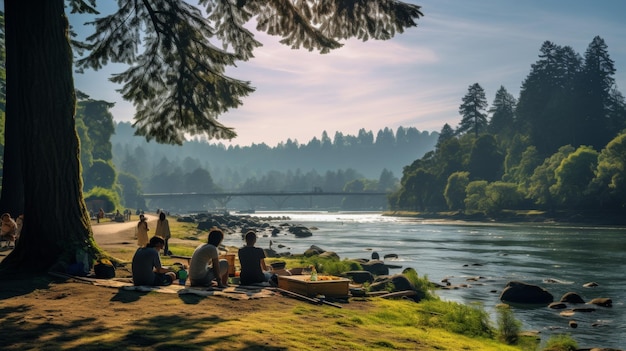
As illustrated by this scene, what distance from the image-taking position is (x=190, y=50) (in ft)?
58.7

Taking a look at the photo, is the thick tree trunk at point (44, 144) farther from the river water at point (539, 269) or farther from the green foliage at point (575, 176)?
the green foliage at point (575, 176)

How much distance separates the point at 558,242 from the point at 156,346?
47652 mm

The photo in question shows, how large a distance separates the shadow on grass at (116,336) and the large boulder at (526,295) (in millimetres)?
15445

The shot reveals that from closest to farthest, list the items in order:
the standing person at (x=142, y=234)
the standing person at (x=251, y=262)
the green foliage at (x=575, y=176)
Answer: the standing person at (x=251, y=262) < the standing person at (x=142, y=234) < the green foliage at (x=575, y=176)

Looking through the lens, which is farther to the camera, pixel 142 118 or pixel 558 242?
pixel 558 242

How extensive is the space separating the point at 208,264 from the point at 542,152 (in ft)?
374

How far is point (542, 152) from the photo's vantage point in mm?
115688

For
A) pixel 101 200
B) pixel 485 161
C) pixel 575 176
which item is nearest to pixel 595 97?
pixel 485 161

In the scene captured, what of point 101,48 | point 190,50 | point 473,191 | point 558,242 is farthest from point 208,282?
point 473,191

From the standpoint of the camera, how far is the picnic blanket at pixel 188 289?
1193 centimetres

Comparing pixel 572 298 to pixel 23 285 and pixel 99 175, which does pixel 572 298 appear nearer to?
pixel 23 285

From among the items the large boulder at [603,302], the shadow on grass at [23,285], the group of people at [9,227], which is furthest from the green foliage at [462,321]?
the group of people at [9,227]

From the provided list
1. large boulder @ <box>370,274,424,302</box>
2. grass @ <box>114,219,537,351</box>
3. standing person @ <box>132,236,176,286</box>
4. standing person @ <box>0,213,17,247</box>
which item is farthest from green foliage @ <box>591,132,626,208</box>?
standing person @ <box>132,236,176,286</box>

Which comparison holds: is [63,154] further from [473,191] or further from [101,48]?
[473,191]
